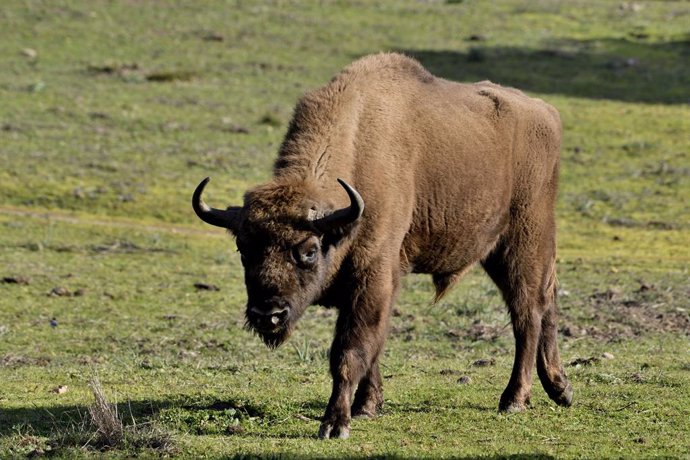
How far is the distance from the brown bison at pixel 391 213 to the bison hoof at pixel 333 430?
0.03 ft

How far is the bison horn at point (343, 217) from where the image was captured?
847 centimetres

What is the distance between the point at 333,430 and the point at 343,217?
5.00 ft

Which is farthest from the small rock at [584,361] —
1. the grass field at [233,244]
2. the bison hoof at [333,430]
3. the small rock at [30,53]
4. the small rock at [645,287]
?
the small rock at [30,53]

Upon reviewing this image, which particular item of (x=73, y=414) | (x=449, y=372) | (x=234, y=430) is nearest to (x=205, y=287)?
(x=449, y=372)

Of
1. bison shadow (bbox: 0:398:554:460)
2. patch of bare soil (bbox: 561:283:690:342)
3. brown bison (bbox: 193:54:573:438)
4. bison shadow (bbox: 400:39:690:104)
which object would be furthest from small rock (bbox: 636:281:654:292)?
bison shadow (bbox: 400:39:690:104)

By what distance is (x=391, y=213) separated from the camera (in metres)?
9.27

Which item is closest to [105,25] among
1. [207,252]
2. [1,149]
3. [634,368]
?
[1,149]

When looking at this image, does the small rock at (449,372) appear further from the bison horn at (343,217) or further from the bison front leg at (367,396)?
the bison horn at (343,217)

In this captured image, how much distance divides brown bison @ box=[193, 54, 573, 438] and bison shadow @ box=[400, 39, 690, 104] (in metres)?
23.4

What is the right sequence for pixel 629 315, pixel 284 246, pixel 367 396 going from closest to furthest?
pixel 284 246 → pixel 367 396 → pixel 629 315

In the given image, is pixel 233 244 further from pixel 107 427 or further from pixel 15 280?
pixel 107 427

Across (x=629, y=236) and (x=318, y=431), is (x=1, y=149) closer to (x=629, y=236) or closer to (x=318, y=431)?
(x=629, y=236)

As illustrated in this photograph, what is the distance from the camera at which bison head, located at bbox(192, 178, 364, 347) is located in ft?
27.4

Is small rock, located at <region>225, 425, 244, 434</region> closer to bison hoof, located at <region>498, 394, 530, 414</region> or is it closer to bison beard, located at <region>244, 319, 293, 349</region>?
bison beard, located at <region>244, 319, 293, 349</region>
